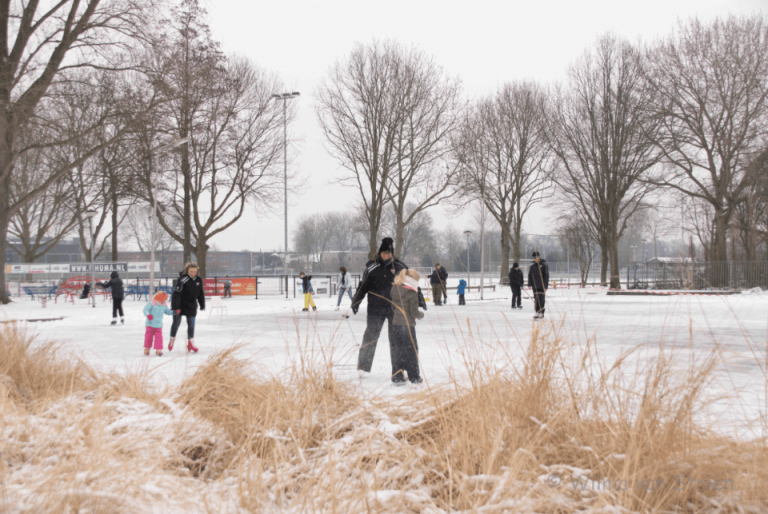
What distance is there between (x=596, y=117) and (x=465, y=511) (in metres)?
30.9

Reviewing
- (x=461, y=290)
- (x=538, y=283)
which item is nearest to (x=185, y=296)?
(x=538, y=283)

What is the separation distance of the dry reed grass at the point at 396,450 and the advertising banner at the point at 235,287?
964 inches

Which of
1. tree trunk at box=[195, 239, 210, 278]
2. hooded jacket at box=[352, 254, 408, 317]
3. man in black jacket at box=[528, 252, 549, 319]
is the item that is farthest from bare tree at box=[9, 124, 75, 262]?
hooded jacket at box=[352, 254, 408, 317]

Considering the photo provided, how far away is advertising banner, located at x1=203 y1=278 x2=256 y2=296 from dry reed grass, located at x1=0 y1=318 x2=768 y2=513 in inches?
964

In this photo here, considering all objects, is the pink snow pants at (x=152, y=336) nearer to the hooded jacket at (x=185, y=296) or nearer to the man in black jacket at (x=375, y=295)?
the hooded jacket at (x=185, y=296)

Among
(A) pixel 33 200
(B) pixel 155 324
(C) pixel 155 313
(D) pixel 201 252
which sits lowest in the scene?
(B) pixel 155 324

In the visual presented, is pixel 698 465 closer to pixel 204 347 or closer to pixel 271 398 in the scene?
pixel 271 398

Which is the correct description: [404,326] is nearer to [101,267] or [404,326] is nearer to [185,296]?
[185,296]

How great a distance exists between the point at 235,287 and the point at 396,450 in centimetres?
2650

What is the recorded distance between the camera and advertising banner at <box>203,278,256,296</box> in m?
27.6

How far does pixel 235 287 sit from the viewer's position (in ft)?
92.0

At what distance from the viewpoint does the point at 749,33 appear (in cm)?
2508

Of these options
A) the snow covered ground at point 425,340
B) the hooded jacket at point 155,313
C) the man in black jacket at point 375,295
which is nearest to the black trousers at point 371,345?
the man in black jacket at point 375,295

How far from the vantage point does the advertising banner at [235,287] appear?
27609mm
